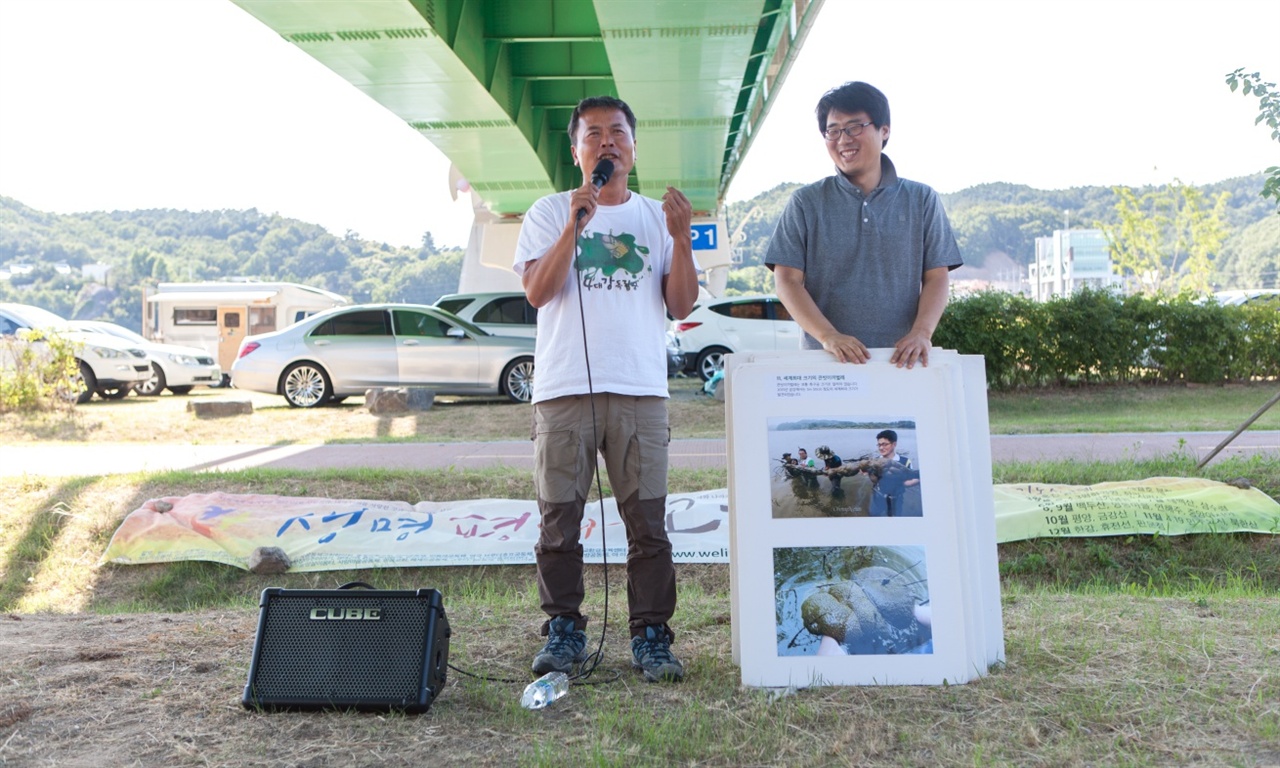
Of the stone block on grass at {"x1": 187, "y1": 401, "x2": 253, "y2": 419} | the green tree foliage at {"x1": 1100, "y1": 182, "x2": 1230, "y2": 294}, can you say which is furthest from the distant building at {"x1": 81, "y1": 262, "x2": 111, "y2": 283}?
the stone block on grass at {"x1": 187, "y1": 401, "x2": 253, "y2": 419}

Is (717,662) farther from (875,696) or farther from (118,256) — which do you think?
(118,256)

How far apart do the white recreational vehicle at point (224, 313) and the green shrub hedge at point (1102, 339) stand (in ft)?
68.6

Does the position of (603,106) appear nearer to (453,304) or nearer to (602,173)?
(602,173)

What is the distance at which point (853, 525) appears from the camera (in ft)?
11.3

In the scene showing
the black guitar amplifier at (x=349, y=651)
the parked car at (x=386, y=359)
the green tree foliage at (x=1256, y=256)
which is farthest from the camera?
the green tree foliage at (x=1256, y=256)

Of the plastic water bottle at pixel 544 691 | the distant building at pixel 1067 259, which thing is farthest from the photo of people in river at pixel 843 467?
the distant building at pixel 1067 259

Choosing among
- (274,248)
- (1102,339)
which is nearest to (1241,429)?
(1102,339)

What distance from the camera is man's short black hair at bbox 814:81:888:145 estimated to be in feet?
12.1

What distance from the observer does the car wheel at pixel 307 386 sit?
1592 cm

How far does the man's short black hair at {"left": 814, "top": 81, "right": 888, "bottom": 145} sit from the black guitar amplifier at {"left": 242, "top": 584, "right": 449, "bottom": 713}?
6.85 feet

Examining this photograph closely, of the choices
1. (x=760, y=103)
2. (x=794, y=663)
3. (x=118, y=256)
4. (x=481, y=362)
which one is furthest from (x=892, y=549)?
(x=118, y=256)

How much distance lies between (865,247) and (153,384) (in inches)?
706

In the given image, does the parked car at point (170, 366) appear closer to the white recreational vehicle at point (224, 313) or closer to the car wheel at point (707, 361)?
the car wheel at point (707, 361)

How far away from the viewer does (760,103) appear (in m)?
20.5
